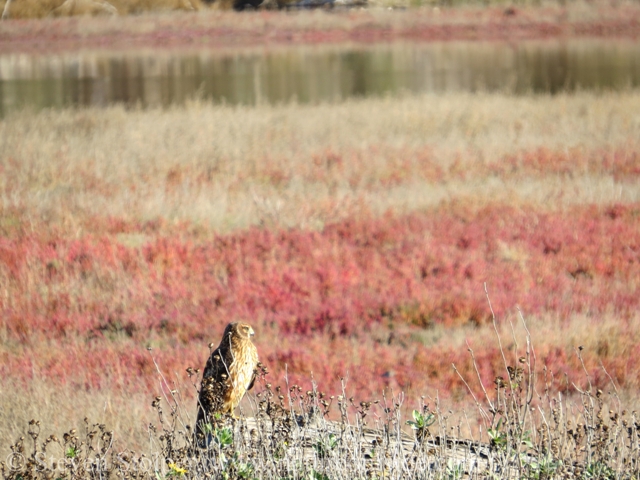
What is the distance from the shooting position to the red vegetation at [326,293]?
Result: 6.60 metres

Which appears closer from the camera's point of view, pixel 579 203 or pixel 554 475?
pixel 554 475

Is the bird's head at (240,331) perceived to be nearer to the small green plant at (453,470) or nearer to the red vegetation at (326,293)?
the small green plant at (453,470)

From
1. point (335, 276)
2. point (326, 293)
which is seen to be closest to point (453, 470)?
point (326, 293)

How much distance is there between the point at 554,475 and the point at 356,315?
4.08 meters

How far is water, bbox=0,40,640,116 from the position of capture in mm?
32469

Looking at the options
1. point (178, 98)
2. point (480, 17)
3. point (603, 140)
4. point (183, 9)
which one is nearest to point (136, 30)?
point (183, 9)

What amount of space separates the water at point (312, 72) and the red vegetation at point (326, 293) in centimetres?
1612

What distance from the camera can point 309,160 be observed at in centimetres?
1563

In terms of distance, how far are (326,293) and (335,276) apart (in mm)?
310

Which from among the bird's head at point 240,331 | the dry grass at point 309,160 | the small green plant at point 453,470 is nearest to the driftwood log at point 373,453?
the small green plant at point 453,470

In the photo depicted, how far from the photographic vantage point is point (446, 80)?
3553cm

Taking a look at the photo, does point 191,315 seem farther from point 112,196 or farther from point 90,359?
point 112,196

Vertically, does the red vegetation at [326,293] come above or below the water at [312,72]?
above

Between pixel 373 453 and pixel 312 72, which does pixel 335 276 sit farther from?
pixel 312 72
